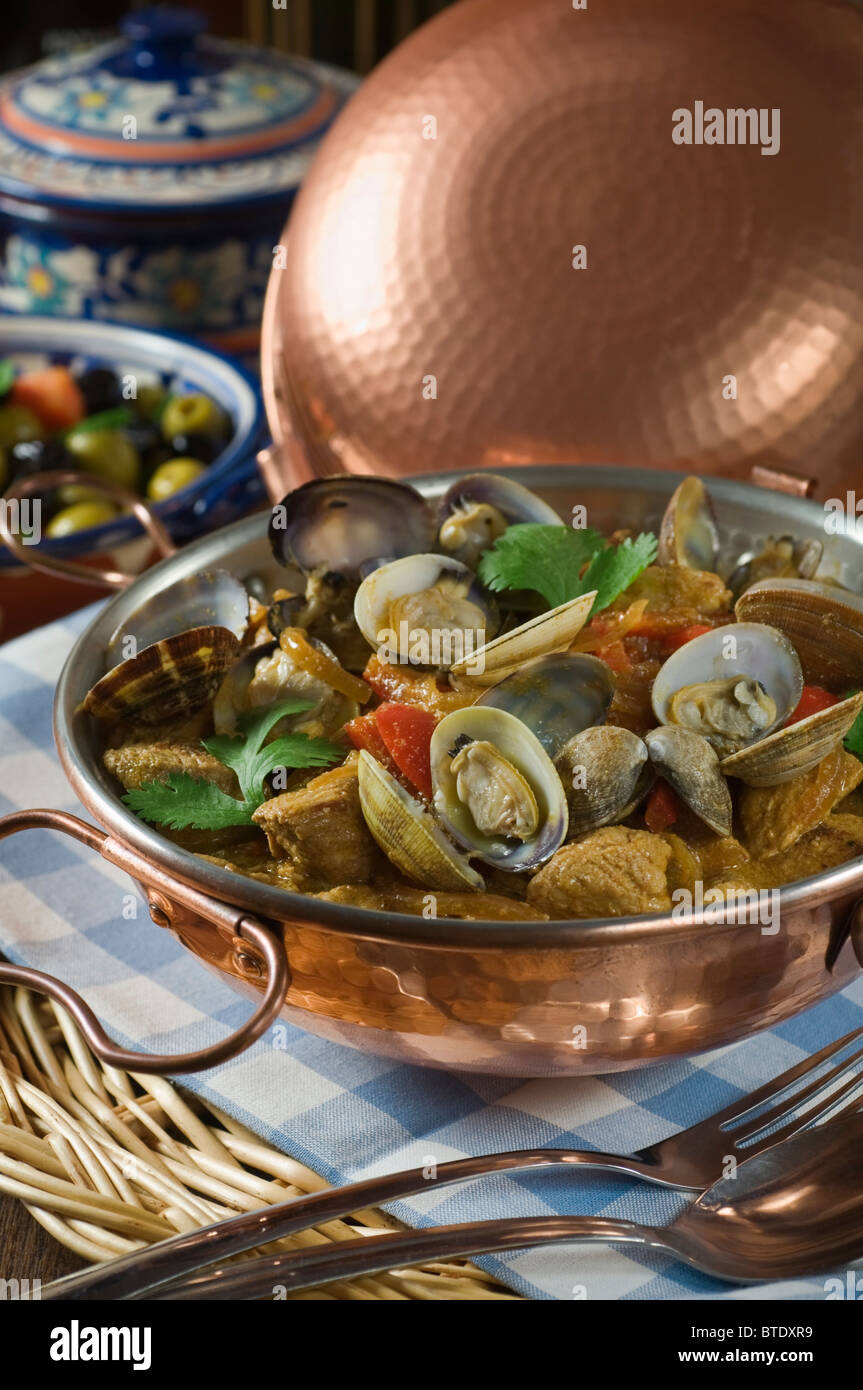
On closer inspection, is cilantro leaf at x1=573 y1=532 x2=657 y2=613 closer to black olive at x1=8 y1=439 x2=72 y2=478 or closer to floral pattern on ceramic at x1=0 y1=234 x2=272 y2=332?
black olive at x1=8 y1=439 x2=72 y2=478

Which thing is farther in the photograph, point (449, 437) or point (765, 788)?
point (449, 437)

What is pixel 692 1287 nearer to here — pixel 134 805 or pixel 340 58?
pixel 134 805

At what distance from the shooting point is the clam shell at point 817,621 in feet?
4.84

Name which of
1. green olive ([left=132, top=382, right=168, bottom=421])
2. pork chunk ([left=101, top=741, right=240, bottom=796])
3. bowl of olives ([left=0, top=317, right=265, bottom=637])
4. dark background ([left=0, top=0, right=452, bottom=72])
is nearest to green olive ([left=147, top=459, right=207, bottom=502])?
bowl of olives ([left=0, top=317, right=265, bottom=637])

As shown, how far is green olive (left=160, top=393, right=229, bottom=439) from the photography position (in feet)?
9.31

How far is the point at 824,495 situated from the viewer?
6.50 ft

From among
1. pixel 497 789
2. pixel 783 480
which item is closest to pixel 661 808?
pixel 497 789

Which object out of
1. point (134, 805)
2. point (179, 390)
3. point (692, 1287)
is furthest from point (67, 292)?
point (692, 1287)

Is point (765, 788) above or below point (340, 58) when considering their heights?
below

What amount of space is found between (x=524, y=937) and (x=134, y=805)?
45 cm

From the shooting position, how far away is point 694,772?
1310 mm

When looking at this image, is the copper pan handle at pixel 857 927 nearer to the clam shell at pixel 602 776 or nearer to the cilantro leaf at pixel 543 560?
the clam shell at pixel 602 776

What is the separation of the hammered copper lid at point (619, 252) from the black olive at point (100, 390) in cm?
96

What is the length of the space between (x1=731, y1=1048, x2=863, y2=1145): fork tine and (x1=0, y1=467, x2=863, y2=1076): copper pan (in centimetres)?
8
